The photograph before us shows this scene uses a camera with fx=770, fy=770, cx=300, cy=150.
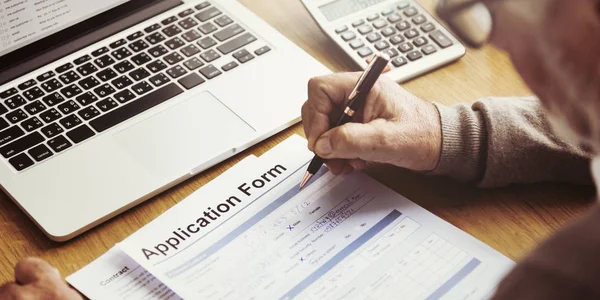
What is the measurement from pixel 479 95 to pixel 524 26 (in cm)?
43

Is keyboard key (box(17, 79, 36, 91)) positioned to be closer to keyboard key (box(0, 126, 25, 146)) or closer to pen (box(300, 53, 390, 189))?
keyboard key (box(0, 126, 25, 146))

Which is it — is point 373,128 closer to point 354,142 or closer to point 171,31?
point 354,142

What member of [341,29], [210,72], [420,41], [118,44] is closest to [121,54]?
[118,44]

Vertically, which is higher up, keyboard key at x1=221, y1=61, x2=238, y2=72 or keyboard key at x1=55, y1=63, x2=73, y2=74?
keyboard key at x1=55, y1=63, x2=73, y2=74

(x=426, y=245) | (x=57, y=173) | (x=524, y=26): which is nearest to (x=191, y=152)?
(x=57, y=173)

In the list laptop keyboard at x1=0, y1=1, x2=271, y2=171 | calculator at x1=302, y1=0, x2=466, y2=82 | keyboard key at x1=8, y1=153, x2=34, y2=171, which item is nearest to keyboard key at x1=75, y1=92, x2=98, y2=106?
laptop keyboard at x1=0, y1=1, x2=271, y2=171

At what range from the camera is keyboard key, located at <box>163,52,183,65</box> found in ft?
3.29

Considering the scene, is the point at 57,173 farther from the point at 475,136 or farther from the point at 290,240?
the point at 475,136

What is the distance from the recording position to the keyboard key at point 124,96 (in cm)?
95

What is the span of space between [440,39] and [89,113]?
47 centimetres

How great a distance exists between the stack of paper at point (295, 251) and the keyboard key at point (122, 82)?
20 centimetres

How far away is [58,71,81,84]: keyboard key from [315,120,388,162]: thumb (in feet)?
1.12

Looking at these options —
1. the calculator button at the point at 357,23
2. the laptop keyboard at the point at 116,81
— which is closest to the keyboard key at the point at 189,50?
the laptop keyboard at the point at 116,81

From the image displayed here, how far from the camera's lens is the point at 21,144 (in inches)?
35.1
